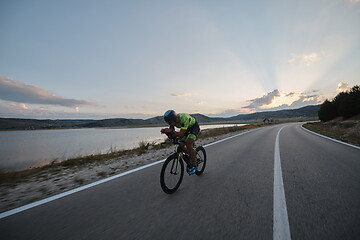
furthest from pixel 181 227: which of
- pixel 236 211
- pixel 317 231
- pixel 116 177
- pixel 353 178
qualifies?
pixel 353 178

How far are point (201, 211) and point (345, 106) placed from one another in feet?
195

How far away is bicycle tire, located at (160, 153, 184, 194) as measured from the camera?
10.1 ft

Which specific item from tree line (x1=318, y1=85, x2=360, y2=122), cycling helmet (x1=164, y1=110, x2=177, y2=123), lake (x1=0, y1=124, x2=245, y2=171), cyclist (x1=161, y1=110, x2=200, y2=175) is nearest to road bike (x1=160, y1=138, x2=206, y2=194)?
cyclist (x1=161, y1=110, x2=200, y2=175)

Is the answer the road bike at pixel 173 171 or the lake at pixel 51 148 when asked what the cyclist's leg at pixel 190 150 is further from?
the lake at pixel 51 148

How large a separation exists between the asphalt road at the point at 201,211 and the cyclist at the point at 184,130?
658 mm

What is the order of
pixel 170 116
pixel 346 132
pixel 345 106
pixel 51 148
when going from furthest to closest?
pixel 345 106
pixel 51 148
pixel 346 132
pixel 170 116

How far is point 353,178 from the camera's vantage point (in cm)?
364

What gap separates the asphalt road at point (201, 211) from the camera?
1.95 m

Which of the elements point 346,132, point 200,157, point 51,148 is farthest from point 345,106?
point 51,148

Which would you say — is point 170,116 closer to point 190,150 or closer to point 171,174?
point 190,150

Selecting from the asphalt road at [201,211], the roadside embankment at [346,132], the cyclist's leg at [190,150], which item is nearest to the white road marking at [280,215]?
the asphalt road at [201,211]

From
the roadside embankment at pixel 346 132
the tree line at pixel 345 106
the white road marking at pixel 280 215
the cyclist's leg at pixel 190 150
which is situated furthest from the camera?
the tree line at pixel 345 106

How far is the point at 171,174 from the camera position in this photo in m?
3.30

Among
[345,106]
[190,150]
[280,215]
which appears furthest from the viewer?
[345,106]
